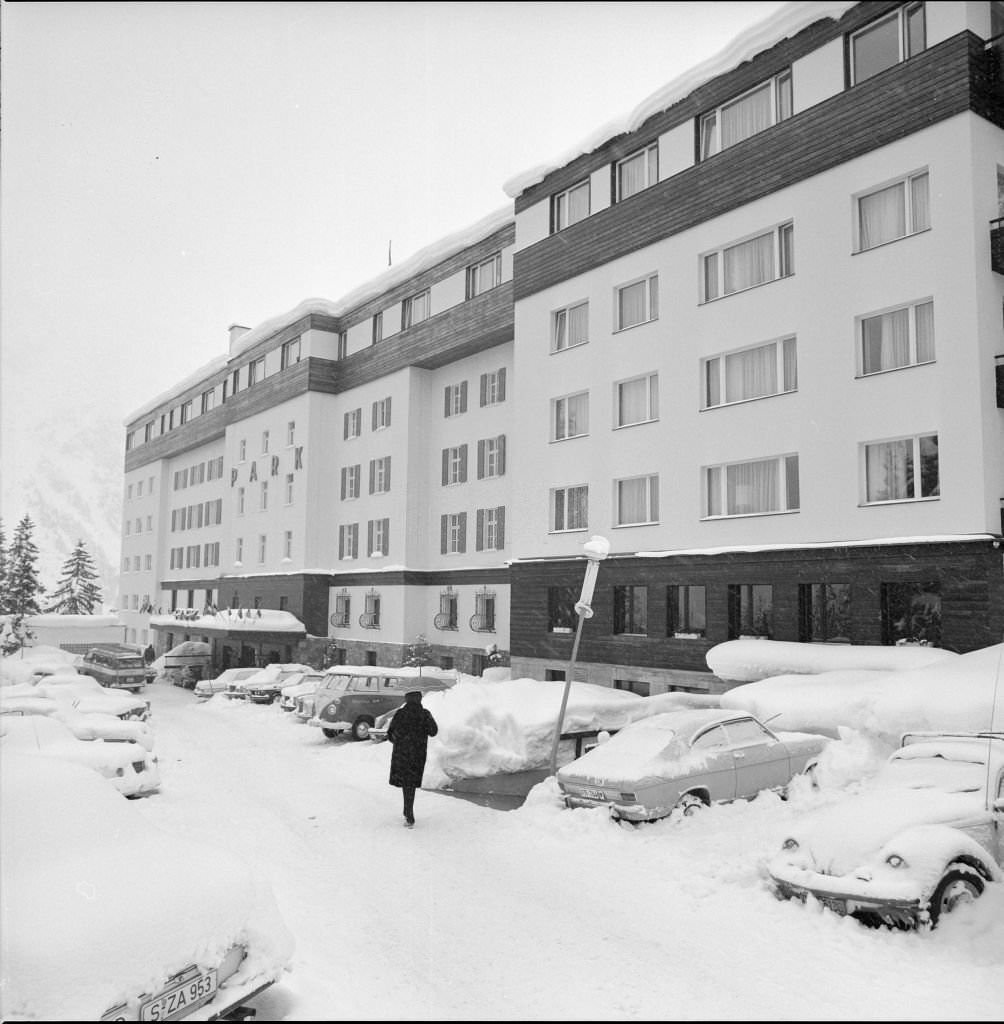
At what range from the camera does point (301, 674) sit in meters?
31.4

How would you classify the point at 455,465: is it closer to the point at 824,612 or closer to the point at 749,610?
the point at 749,610

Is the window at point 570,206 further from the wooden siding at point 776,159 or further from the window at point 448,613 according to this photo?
the window at point 448,613

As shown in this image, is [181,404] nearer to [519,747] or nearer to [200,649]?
[200,649]

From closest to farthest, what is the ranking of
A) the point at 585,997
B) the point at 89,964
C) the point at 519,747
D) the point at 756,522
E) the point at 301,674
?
the point at 89,964 < the point at 585,997 < the point at 519,747 < the point at 756,522 < the point at 301,674

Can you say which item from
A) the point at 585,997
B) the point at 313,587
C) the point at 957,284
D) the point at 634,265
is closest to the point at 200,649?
the point at 313,587

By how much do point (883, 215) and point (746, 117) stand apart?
16.6 ft

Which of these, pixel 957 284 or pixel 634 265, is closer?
pixel 957 284

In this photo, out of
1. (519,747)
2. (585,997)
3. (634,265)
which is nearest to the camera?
(585,997)

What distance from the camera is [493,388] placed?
34375 millimetres

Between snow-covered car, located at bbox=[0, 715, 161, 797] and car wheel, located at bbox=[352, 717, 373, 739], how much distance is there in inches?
252

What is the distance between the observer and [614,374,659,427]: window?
973 inches

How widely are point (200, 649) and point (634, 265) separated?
2950 centimetres

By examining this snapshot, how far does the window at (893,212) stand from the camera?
18.7 meters

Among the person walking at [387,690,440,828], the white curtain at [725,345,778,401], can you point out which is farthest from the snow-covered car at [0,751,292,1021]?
the white curtain at [725,345,778,401]
